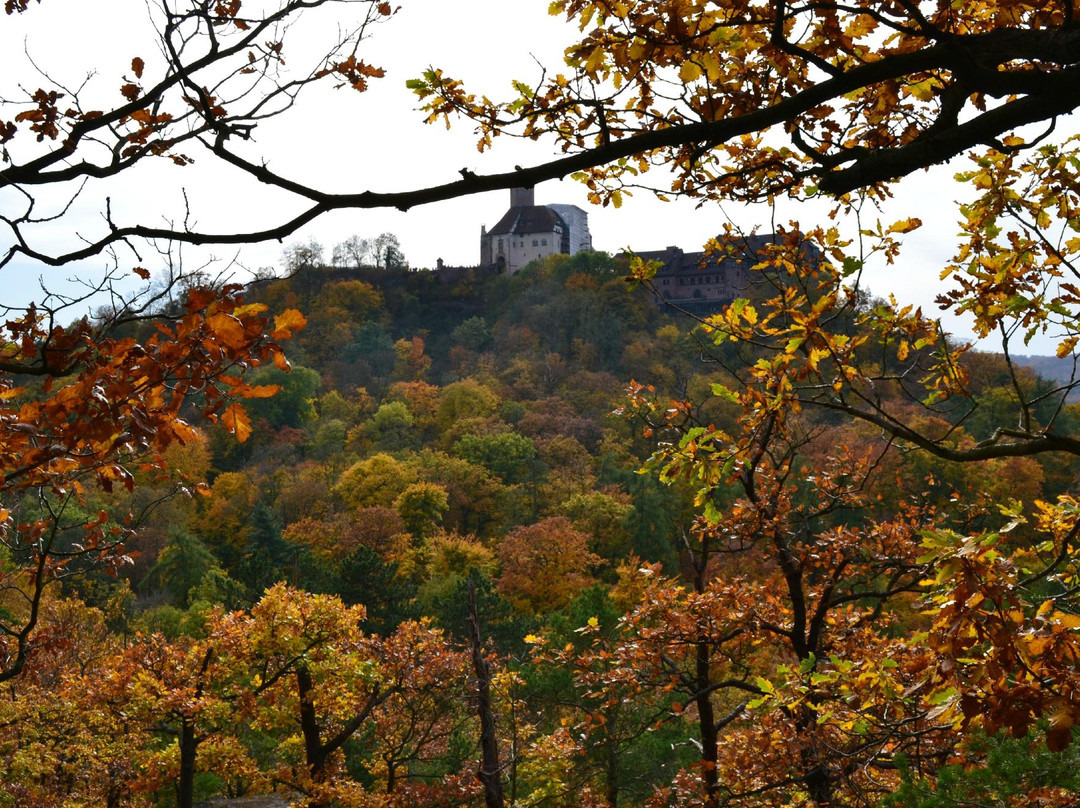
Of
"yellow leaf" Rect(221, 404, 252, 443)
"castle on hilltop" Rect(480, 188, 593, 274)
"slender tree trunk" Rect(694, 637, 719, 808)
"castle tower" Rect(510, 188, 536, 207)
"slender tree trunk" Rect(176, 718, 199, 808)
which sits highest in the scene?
"castle tower" Rect(510, 188, 536, 207)

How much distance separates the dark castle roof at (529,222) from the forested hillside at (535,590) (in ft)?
34.2

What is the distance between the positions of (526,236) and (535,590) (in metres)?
48.4

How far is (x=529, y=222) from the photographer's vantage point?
7188 centimetres

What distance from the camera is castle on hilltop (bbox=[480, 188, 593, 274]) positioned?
71.1 m

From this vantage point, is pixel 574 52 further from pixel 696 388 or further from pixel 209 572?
pixel 696 388

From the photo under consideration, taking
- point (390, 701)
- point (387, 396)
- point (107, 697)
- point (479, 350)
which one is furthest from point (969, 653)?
point (479, 350)

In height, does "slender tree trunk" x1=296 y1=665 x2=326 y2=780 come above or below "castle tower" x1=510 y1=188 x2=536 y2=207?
below

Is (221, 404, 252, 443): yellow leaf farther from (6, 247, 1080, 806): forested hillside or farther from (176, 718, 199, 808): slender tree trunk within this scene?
(176, 718, 199, 808): slender tree trunk

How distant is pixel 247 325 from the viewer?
7.13 feet

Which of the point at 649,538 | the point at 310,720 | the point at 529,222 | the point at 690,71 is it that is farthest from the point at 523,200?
the point at 690,71

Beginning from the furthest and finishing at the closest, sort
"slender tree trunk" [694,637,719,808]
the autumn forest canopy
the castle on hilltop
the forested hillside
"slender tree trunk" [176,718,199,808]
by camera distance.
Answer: the castle on hilltop
"slender tree trunk" [176,718,199,808]
"slender tree trunk" [694,637,719,808]
the forested hillside
the autumn forest canopy

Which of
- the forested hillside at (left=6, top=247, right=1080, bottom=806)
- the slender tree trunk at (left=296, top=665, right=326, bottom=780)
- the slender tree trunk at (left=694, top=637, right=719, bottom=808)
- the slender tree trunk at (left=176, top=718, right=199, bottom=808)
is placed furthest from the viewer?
the slender tree trunk at (left=296, top=665, right=326, bottom=780)

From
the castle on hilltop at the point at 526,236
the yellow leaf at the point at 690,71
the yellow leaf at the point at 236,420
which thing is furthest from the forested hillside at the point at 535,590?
the castle on hilltop at the point at 526,236

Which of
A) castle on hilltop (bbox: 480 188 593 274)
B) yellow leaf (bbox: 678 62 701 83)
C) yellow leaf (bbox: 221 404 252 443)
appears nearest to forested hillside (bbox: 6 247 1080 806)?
yellow leaf (bbox: 221 404 252 443)
